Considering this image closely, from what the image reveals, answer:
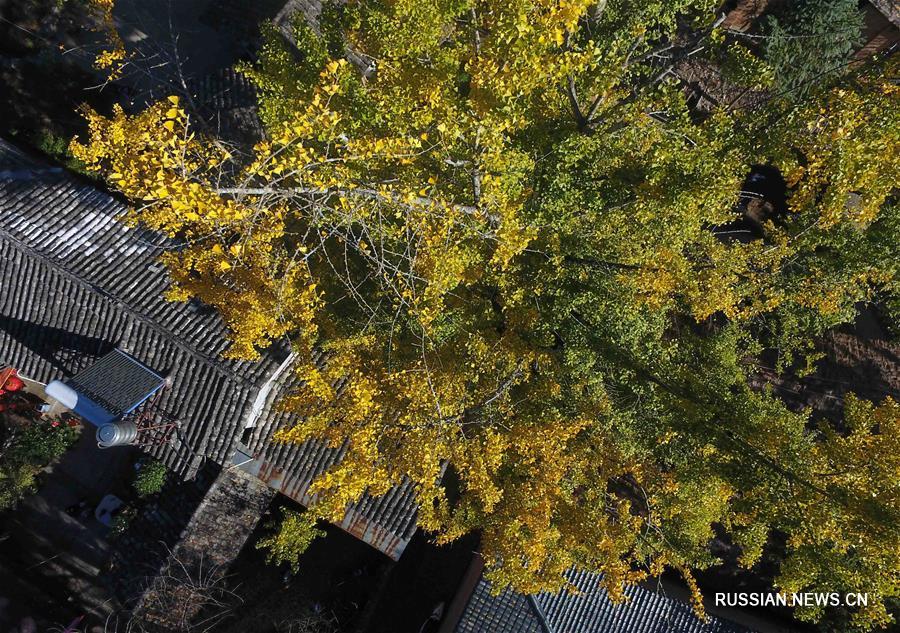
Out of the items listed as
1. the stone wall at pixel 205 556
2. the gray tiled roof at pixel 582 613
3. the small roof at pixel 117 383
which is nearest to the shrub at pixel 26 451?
the small roof at pixel 117 383

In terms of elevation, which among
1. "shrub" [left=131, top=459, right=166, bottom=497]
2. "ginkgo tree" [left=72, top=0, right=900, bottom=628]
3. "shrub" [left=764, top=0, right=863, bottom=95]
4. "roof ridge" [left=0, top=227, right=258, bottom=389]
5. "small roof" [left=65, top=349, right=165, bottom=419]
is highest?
"shrub" [left=764, top=0, right=863, bottom=95]

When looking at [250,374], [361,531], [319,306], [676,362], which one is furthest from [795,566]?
[250,374]

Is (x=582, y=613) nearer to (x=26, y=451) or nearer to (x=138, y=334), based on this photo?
(x=138, y=334)

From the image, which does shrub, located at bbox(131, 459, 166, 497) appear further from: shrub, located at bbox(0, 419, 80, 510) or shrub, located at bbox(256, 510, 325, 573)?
shrub, located at bbox(0, 419, 80, 510)

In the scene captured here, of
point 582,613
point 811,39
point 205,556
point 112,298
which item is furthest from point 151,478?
point 811,39

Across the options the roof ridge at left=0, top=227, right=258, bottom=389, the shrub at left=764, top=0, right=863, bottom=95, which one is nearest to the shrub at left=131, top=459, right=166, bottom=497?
the roof ridge at left=0, top=227, right=258, bottom=389

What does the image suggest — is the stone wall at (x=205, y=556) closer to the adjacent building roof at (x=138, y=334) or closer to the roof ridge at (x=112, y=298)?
the adjacent building roof at (x=138, y=334)
